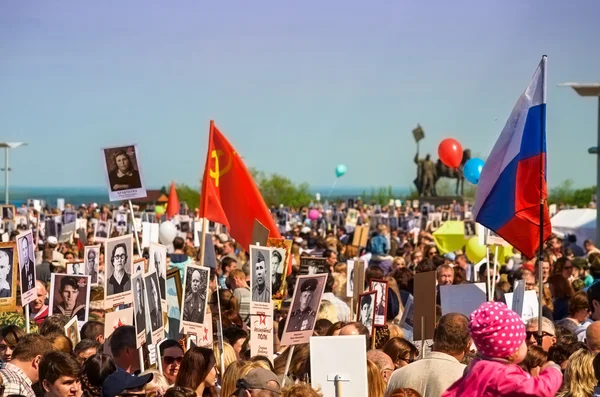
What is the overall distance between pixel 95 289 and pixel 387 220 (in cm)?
2404

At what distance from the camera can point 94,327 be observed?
9188 millimetres

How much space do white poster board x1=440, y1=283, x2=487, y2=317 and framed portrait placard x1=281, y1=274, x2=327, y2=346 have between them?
71.3 inches

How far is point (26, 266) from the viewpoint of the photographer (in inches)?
383

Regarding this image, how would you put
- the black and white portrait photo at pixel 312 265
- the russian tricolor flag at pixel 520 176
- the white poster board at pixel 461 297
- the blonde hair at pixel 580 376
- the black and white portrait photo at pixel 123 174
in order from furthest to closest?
the black and white portrait photo at pixel 312 265
the black and white portrait photo at pixel 123 174
the white poster board at pixel 461 297
the russian tricolor flag at pixel 520 176
the blonde hair at pixel 580 376

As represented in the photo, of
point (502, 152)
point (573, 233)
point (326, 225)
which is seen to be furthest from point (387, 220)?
point (502, 152)

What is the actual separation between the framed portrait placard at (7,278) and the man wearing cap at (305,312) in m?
2.60

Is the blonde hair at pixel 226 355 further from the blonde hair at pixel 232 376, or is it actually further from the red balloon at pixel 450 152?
the red balloon at pixel 450 152

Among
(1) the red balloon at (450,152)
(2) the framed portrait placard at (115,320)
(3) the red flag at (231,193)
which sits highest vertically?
(1) the red balloon at (450,152)

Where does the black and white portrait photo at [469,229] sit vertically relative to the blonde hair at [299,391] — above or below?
above

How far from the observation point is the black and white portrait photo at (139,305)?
788 cm

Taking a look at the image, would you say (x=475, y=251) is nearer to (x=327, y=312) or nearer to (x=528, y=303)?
(x=528, y=303)

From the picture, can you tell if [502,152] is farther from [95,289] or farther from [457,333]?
[95,289]

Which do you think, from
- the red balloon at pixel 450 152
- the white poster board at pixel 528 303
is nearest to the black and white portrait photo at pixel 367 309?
the white poster board at pixel 528 303

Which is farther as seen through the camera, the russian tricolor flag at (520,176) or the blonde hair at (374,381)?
the russian tricolor flag at (520,176)
